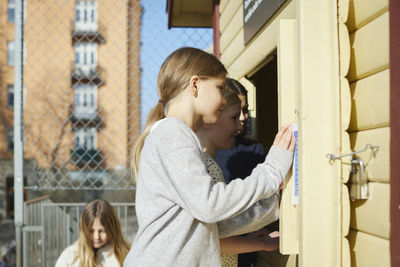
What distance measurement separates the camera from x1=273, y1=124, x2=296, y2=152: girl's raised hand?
1466 mm

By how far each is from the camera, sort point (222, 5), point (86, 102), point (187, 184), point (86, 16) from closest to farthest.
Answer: point (187, 184) < point (222, 5) < point (86, 102) < point (86, 16)

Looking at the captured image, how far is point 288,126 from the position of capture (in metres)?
1.49

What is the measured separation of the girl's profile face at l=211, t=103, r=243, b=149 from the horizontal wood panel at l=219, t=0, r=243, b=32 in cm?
98

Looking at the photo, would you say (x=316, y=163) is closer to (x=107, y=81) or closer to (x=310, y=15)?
(x=310, y=15)

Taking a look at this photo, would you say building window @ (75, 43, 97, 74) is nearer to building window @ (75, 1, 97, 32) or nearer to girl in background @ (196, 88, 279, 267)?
building window @ (75, 1, 97, 32)

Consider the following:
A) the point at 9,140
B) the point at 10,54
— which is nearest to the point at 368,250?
the point at 9,140

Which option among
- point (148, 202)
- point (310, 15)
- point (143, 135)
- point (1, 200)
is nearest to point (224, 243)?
point (148, 202)

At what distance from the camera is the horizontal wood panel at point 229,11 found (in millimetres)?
3010

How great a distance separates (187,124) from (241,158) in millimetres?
805

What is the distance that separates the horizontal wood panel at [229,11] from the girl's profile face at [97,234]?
6.03 ft

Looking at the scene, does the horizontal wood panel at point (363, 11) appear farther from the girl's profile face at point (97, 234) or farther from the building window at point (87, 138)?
the building window at point (87, 138)

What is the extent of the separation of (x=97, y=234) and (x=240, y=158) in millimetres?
1550

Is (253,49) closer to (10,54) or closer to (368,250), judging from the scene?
(368,250)

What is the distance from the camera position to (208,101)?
1.62m
